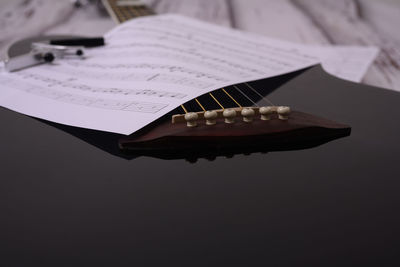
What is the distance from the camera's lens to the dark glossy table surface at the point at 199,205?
1.07 ft

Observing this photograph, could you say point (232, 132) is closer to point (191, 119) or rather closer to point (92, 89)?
point (191, 119)

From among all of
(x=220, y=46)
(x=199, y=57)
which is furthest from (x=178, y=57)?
(x=220, y=46)

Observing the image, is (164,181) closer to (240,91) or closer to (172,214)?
(172,214)

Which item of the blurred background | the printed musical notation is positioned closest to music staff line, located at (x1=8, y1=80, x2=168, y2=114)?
the printed musical notation

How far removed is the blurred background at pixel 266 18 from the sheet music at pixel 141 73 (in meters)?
0.26

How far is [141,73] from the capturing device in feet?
2.23

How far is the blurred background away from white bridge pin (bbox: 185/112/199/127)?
611 mm

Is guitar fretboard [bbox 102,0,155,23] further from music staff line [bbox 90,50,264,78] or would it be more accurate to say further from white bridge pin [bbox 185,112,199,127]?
white bridge pin [bbox 185,112,199,127]

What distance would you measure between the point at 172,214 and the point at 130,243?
5cm

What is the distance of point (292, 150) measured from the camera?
0.48m

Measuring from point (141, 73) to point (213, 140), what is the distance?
10.6 inches

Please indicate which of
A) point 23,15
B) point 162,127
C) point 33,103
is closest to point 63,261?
point 162,127

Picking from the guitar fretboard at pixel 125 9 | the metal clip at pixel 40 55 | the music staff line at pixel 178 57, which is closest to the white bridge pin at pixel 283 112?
the music staff line at pixel 178 57

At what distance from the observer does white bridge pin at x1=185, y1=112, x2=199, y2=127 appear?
18.6 inches
